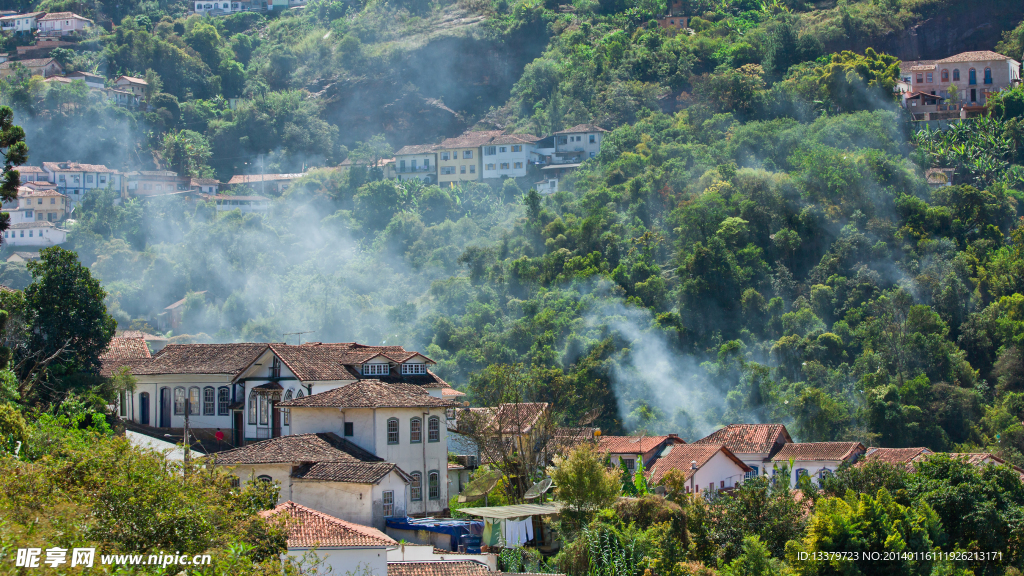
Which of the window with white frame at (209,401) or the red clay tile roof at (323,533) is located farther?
the window with white frame at (209,401)

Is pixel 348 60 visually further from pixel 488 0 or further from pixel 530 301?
pixel 530 301

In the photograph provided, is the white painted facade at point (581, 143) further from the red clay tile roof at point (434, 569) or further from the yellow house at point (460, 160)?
the red clay tile roof at point (434, 569)

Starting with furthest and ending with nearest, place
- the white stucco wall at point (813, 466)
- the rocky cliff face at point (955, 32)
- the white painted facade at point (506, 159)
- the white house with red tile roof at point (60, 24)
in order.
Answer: the white house with red tile roof at point (60, 24), the white painted facade at point (506, 159), the rocky cliff face at point (955, 32), the white stucco wall at point (813, 466)

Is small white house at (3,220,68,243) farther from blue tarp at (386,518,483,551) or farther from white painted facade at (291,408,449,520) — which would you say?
blue tarp at (386,518,483,551)

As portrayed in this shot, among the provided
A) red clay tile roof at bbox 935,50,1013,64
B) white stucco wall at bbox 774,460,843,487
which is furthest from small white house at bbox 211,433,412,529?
red clay tile roof at bbox 935,50,1013,64

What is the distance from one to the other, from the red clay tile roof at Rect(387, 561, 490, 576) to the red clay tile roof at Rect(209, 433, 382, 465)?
6.15 metres

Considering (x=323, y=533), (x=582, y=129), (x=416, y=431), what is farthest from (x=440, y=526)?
(x=582, y=129)

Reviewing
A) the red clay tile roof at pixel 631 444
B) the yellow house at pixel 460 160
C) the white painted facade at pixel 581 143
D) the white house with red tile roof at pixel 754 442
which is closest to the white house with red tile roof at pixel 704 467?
the white house with red tile roof at pixel 754 442

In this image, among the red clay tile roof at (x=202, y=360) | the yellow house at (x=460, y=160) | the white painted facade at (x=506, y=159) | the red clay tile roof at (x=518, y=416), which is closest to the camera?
the red clay tile roof at (x=202, y=360)

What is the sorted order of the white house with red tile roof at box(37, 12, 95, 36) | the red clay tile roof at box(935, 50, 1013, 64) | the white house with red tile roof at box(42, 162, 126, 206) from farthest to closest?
the white house with red tile roof at box(37, 12, 95, 36), the white house with red tile roof at box(42, 162, 126, 206), the red clay tile roof at box(935, 50, 1013, 64)

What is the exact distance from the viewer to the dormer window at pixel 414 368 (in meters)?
44.8

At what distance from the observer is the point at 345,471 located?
3394cm

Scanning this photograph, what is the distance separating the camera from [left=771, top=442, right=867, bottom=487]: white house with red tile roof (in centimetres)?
4950

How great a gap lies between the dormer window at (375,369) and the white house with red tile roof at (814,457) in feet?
59.6
